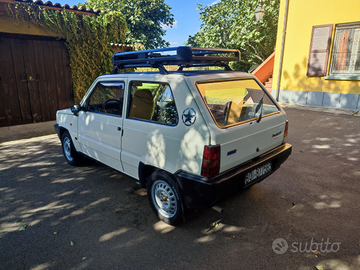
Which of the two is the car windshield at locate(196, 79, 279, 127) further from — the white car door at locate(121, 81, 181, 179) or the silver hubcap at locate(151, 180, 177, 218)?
the silver hubcap at locate(151, 180, 177, 218)

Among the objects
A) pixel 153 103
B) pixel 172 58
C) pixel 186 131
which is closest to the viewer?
pixel 186 131

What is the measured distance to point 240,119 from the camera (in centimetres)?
315

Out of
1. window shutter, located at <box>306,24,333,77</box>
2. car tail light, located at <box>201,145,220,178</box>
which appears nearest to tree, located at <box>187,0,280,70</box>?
window shutter, located at <box>306,24,333,77</box>

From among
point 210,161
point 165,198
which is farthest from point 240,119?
point 165,198

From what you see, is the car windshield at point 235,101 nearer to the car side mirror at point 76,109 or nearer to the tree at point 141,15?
the car side mirror at point 76,109

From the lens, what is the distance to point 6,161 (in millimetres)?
5547

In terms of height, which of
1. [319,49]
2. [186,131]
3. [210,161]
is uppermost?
[319,49]

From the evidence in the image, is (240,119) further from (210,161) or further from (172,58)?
(172,58)

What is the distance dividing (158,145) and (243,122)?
105 centimetres

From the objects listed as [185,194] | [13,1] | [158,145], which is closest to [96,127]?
[158,145]

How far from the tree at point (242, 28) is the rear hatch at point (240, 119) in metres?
12.9

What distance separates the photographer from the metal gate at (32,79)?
786 cm

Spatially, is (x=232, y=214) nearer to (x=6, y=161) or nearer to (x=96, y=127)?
(x=96, y=127)

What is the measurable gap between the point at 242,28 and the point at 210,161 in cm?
1499
